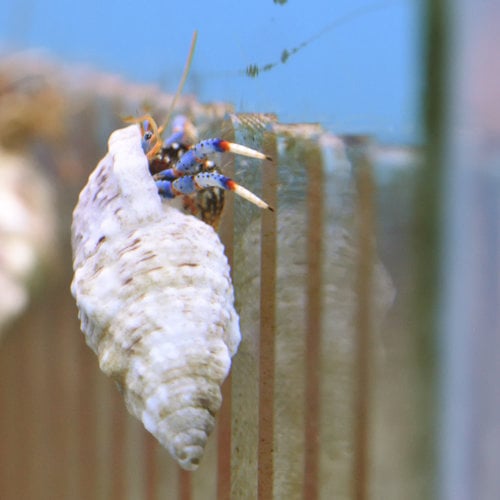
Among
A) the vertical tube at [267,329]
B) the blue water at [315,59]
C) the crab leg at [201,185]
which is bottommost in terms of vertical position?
the vertical tube at [267,329]

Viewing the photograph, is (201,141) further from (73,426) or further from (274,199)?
(73,426)

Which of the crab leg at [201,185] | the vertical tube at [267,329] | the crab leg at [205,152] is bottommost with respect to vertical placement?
the vertical tube at [267,329]

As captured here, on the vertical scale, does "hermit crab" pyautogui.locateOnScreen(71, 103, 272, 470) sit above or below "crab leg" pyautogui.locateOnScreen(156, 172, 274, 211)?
below

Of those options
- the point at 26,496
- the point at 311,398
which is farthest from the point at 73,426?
the point at 311,398

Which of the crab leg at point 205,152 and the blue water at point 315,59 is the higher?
the blue water at point 315,59
